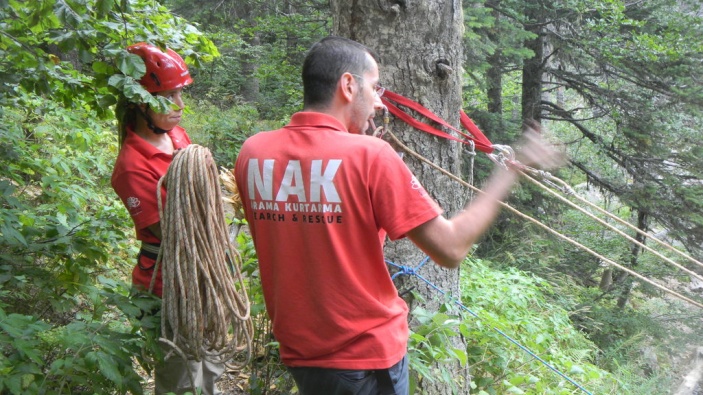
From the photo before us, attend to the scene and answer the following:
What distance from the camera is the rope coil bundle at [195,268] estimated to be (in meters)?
2.70

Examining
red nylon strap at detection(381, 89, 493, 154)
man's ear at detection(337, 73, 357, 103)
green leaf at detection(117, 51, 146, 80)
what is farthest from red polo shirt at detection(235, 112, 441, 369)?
red nylon strap at detection(381, 89, 493, 154)

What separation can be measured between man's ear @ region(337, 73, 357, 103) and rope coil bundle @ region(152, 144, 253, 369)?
976 mm

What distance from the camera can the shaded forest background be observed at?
2.94 m

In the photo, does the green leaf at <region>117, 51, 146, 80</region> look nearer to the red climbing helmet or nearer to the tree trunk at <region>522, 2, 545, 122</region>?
→ the red climbing helmet

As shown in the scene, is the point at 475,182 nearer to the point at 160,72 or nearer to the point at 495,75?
the point at 495,75

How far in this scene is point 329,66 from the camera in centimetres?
206

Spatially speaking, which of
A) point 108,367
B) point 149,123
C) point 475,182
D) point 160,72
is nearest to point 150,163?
point 149,123

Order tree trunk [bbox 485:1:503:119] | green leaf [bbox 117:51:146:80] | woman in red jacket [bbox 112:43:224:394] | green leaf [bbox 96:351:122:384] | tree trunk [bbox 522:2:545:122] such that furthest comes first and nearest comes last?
tree trunk [bbox 522:2:545:122]
tree trunk [bbox 485:1:503:119]
woman in red jacket [bbox 112:43:224:394]
green leaf [bbox 117:51:146:80]
green leaf [bbox 96:351:122:384]

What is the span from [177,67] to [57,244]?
45.5 inches

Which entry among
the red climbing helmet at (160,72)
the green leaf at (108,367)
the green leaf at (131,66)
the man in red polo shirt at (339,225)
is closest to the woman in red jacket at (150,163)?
the red climbing helmet at (160,72)

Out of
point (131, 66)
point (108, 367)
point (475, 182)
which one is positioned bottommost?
point (475, 182)

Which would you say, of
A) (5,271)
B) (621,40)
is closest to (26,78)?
(5,271)

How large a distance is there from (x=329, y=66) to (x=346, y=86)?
0.30 ft

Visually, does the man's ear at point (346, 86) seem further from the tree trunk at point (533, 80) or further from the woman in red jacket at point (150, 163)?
the tree trunk at point (533, 80)
